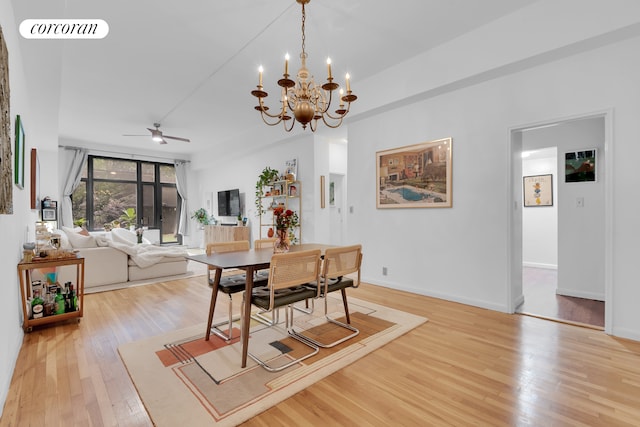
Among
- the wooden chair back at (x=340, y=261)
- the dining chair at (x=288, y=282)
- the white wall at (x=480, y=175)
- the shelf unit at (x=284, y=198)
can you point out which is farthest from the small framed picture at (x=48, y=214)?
the wooden chair back at (x=340, y=261)

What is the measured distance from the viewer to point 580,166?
12.7ft

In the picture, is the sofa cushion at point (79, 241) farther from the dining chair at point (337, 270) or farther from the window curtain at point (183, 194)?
the window curtain at point (183, 194)

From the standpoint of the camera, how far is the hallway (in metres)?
3.10

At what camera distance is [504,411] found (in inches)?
66.7

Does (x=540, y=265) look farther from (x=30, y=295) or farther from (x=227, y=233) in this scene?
(x=30, y=295)

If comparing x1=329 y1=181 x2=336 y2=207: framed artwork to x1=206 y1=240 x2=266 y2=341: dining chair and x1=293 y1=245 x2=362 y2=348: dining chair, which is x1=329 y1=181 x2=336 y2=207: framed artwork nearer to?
x1=206 y1=240 x2=266 y2=341: dining chair

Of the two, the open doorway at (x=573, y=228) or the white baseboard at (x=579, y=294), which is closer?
the open doorway at (x=573, y=228)

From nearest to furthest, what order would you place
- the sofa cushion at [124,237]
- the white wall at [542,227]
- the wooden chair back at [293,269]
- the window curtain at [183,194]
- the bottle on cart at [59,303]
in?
the wooden chair back at [293,269], the bottle on cart at [59,303], the sofa cushion at [124,237], the white wall at [542,227], the window curtain at [183,194]

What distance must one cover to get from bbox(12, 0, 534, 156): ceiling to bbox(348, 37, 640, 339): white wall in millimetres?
703

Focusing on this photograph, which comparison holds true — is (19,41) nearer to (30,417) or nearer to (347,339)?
(30,417)

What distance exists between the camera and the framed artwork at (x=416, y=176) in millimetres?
3750

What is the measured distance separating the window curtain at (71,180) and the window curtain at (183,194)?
227 centimetres

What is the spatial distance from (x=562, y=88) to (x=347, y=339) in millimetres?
3045

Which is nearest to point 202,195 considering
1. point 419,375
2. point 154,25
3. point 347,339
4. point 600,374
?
point 154,25
